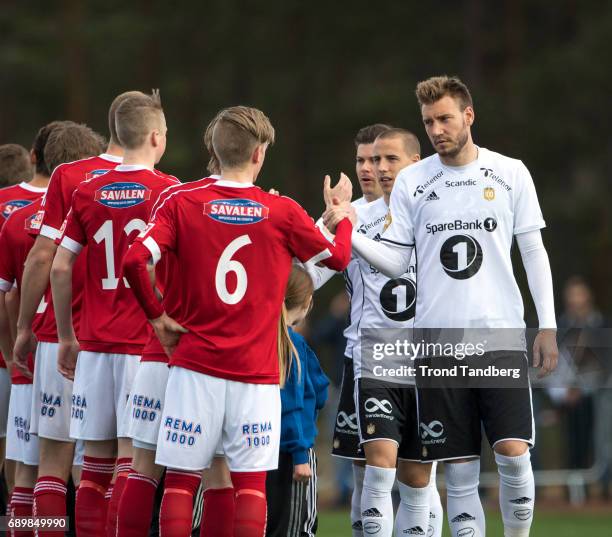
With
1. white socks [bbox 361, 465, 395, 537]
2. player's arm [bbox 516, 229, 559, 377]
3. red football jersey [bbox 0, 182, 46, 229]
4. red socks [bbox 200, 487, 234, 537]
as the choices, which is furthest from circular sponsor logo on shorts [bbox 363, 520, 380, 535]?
red football jersey [bbox 0, 182, 46, 229]

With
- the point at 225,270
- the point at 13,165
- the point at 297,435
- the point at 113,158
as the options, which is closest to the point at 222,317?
the point at 225,270

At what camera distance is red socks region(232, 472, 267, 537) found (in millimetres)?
6230

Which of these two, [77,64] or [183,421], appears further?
[77,64]

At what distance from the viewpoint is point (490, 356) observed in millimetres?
6996

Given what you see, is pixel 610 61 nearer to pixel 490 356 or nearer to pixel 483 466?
pixel 483 466

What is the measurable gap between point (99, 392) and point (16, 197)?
1.91 meters

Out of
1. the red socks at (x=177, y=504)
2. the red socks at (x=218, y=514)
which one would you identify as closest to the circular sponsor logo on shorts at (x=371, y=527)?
the red socks at (x=218, y=514)

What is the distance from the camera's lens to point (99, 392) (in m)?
7.18

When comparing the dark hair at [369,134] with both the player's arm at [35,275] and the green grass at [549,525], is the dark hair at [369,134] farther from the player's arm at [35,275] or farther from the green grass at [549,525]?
the green grass at [549,525]

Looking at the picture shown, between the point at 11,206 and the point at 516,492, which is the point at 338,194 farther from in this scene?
the point at 11,206

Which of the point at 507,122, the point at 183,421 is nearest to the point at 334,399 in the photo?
the point at 183,421

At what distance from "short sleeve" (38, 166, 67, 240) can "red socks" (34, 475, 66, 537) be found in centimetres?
142

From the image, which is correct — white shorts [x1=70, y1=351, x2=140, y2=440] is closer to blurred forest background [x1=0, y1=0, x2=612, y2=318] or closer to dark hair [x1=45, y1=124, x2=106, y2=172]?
dark hair [x1=45, y1=124, x2=106, y2=172]

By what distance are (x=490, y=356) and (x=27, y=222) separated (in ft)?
10.0
